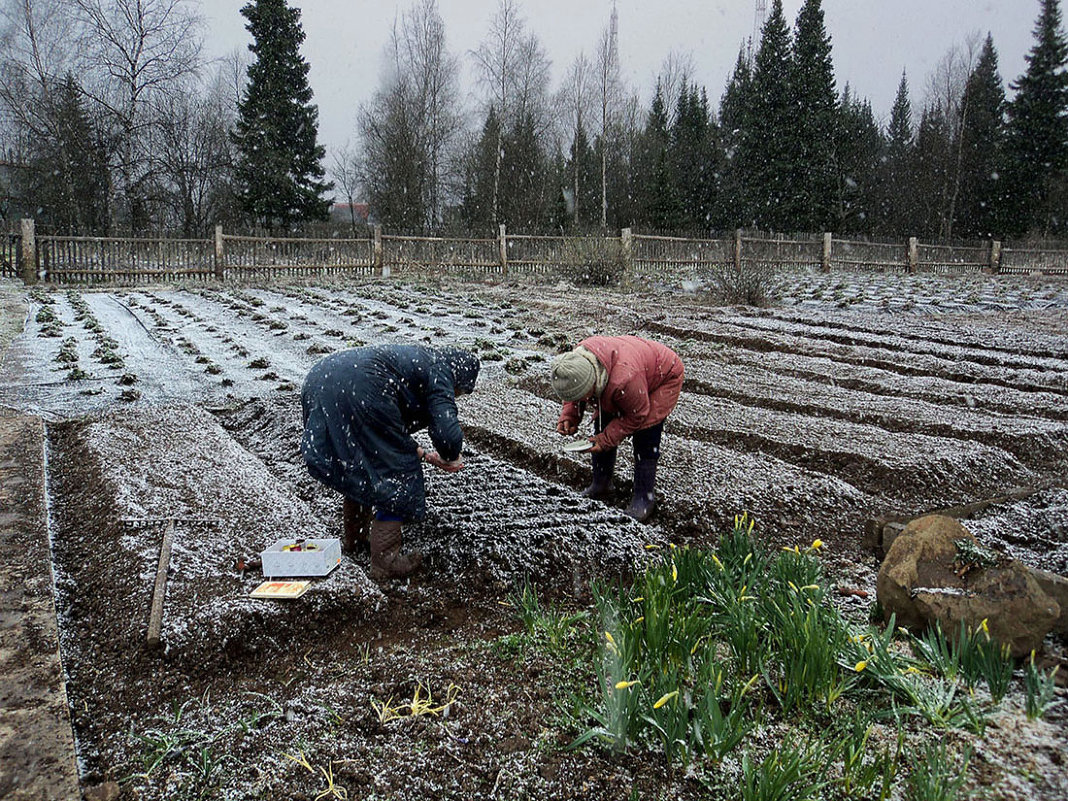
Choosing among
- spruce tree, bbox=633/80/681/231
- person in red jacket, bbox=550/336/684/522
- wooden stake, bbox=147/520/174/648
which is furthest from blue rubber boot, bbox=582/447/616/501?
spruce tree, bbox=633/80/681/231

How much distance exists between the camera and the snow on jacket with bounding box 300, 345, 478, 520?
276 cm

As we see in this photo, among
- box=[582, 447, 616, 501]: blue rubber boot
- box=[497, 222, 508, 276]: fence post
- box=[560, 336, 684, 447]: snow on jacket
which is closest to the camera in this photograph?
box=[560, 336, 684, 447]: snow on jacket

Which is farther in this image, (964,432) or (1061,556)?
(964,432)

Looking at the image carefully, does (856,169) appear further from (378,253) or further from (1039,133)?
(378,253)

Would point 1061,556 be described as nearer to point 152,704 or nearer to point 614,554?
point 614,554

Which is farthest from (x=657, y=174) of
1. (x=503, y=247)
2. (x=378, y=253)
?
(x=378, y=253)

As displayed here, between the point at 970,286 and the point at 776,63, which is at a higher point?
the point at 776,63

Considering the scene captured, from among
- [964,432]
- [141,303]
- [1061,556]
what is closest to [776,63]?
[141,303]

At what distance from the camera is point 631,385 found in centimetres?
322

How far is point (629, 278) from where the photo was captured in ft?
50.9

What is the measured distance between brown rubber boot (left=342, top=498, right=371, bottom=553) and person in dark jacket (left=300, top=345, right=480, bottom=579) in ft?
0.64

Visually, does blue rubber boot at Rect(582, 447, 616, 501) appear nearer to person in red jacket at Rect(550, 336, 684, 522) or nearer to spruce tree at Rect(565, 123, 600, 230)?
person in red jacket at Rect(550, 336, 684, 522)

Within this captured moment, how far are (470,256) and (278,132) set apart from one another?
13144 millimetres

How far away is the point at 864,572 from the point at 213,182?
31.0 meters
